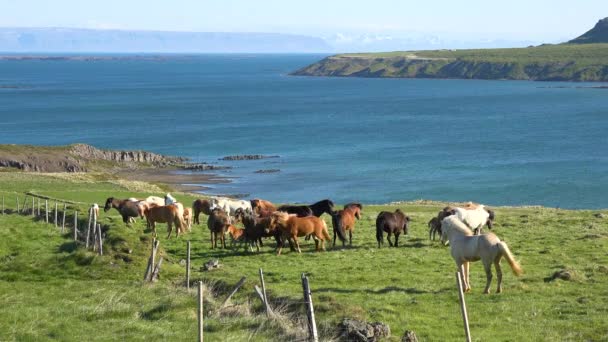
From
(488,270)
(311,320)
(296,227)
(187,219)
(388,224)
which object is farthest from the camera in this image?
(187,219)

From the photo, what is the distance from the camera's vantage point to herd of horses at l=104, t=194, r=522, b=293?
65.5 ft

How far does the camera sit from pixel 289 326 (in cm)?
1556

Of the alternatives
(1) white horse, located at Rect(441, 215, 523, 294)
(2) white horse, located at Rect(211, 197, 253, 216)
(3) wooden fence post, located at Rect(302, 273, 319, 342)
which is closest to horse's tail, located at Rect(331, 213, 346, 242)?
(2) white horse, located at Rect(211, 197, 253, 216)

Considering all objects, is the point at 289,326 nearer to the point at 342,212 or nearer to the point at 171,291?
the point at 171,291

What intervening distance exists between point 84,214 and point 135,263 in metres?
11.0

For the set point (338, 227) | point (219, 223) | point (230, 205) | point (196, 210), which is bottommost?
point (196, 210)

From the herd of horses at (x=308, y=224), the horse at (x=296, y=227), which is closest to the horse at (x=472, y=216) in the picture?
the herd of horses at (x=308, y=224)

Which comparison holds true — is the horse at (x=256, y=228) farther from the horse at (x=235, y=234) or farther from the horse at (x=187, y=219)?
the horse at (x=187, y=219)

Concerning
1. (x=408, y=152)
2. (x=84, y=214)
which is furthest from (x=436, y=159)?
(x=84, y=214)

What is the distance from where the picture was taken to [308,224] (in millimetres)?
26719

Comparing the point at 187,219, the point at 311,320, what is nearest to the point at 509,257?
the point at 311,320

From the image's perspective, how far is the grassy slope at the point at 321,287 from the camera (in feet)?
A: 51.8

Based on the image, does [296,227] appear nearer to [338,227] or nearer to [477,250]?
[338,227]

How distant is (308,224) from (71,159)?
59146 mm
